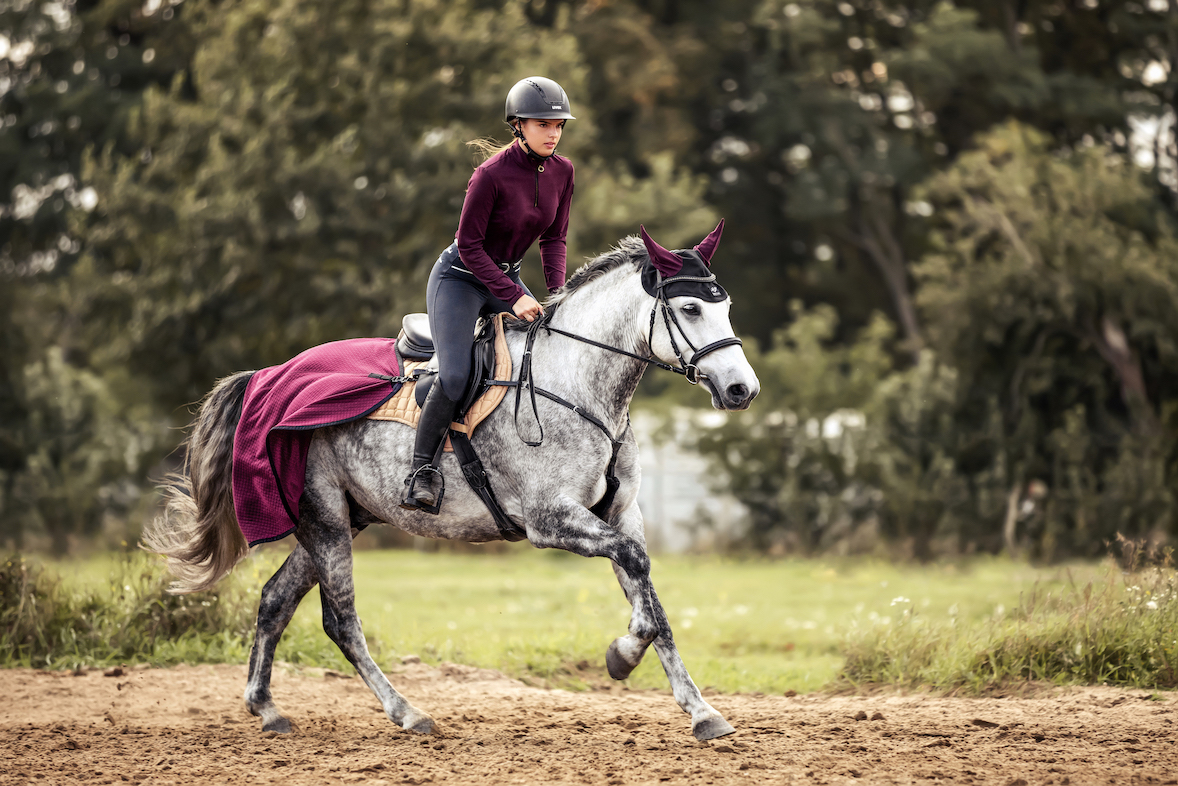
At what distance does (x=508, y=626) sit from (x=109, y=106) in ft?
61.0

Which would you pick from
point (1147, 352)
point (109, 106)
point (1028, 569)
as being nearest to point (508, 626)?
point (1028, 569)

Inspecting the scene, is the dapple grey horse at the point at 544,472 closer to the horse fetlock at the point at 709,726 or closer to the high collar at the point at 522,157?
the horse fetlock at the point at 709,726

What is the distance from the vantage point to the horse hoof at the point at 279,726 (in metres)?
6.23

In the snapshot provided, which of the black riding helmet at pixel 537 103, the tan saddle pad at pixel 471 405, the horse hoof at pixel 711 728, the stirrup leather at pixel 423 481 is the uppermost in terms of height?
the black riding helmet at pixel 537 103

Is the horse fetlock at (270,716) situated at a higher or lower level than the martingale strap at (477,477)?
lower

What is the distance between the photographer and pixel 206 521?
6.82 metres

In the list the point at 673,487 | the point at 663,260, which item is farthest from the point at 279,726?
the point at 673,487

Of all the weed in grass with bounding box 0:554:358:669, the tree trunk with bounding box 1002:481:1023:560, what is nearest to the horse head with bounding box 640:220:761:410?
the weed in grass with bounding box 0:554:358:669

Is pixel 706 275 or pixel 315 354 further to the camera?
pixel 315 354

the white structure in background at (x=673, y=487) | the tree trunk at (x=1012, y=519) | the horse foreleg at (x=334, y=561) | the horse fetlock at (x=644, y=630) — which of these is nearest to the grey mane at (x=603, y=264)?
the horse foreleg at (x=334, y=561)

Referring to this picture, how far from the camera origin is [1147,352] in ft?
48.7

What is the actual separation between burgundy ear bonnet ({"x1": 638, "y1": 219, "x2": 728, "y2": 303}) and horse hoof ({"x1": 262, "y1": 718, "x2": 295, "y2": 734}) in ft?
10.1

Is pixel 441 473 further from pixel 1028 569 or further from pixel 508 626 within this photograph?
pixel 1028 569

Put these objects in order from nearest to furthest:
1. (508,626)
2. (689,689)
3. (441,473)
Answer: (689,689) → (441,473) → (508,626)
